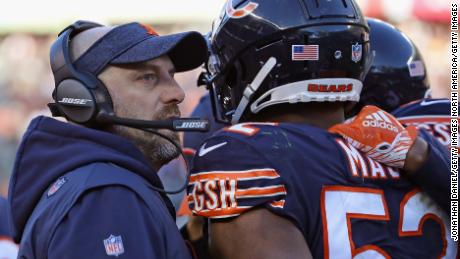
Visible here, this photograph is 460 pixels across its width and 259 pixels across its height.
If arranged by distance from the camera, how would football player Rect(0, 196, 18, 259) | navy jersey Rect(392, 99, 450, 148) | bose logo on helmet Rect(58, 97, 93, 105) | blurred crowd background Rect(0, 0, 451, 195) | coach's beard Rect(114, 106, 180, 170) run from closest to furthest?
bose logo on helmet Rect(58, 97, 93, 105), coach's beard Rect(114, 106, 180, 170), navy jersey Rect(392, 99, 450, 148), football player Rect(0, 196, 18, 259), blurred crowd background Rect(0, 0, 451, 195)

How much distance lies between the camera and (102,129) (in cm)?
252

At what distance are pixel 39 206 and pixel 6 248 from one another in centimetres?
112

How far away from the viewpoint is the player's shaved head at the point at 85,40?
251cm

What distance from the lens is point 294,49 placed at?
103 inches

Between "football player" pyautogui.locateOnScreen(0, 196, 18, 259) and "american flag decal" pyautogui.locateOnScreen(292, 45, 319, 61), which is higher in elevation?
"american flag decal" pyautogui.locateOnScreen(292, 45, 319, 61)

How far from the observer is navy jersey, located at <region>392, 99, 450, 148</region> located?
2.95 meters

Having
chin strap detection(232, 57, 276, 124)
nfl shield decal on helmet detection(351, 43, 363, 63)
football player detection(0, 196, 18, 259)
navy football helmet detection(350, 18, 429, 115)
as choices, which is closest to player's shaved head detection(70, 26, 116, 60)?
chin strap detection(232, 57, 276, 124)

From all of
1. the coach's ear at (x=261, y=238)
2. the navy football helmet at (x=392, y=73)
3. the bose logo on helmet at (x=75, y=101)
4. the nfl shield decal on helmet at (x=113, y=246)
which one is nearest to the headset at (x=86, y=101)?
the bose logo on helmet at (x=75, y=101)

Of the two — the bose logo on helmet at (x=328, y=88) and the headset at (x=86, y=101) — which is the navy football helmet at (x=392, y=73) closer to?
the bose logo on helmet at (x=328, y=88)

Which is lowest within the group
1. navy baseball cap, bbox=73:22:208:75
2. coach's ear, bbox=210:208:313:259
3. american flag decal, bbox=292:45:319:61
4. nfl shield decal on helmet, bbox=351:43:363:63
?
coach's ear, bbox=210:208:313:259

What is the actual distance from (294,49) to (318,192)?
1.75 ft

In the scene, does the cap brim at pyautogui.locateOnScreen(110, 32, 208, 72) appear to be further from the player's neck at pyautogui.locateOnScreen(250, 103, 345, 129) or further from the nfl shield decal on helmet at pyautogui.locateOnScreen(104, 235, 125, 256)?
the nfl shield decal on helmet at pyautogui.locateOnScreen(104, 235, 125, 256)

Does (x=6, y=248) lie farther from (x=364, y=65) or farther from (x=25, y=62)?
(x=25, y=62)

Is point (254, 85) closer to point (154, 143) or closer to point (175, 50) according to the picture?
point (175, 50)
